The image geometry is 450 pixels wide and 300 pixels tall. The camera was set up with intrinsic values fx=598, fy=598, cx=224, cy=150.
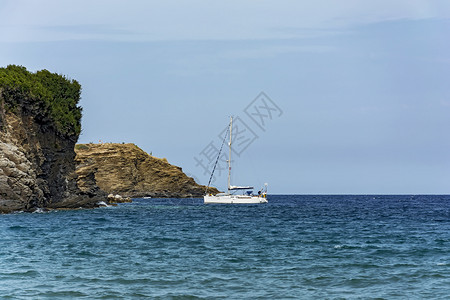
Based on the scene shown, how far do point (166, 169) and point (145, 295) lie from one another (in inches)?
6592

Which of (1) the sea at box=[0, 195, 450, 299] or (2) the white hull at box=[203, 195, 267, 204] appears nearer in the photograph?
(1) the sea at box=[0, 195, 450, 299]

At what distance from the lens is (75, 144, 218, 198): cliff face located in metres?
173

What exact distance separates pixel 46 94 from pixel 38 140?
759 cm

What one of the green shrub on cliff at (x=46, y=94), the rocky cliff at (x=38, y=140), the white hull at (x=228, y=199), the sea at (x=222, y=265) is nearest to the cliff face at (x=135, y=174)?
the white hull at (x=228, y=199)

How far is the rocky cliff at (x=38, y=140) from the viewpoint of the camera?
6688 centimetres

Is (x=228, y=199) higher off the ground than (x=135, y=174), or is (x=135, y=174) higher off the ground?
(x=135, y=174)

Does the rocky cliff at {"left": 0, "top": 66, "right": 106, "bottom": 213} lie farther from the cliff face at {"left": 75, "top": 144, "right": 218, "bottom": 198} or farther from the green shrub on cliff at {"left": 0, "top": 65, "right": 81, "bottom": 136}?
the cliff face at {"left": 75, "top": 144, "right": 218, "bottom": 198}

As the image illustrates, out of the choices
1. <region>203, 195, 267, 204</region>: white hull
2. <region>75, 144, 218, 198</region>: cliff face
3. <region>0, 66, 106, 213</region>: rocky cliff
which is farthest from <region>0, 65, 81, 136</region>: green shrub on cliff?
<region>75, 144, 218, 198</region>: cliff face

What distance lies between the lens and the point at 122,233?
147ft

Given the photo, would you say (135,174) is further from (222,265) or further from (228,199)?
(222,265)

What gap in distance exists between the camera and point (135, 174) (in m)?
180

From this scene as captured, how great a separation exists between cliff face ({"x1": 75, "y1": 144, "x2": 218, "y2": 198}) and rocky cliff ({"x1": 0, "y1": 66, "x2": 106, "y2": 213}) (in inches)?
2917

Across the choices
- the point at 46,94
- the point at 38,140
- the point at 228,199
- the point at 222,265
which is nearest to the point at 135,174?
the point at 228,199

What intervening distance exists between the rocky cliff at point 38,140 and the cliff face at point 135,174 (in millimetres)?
74099
